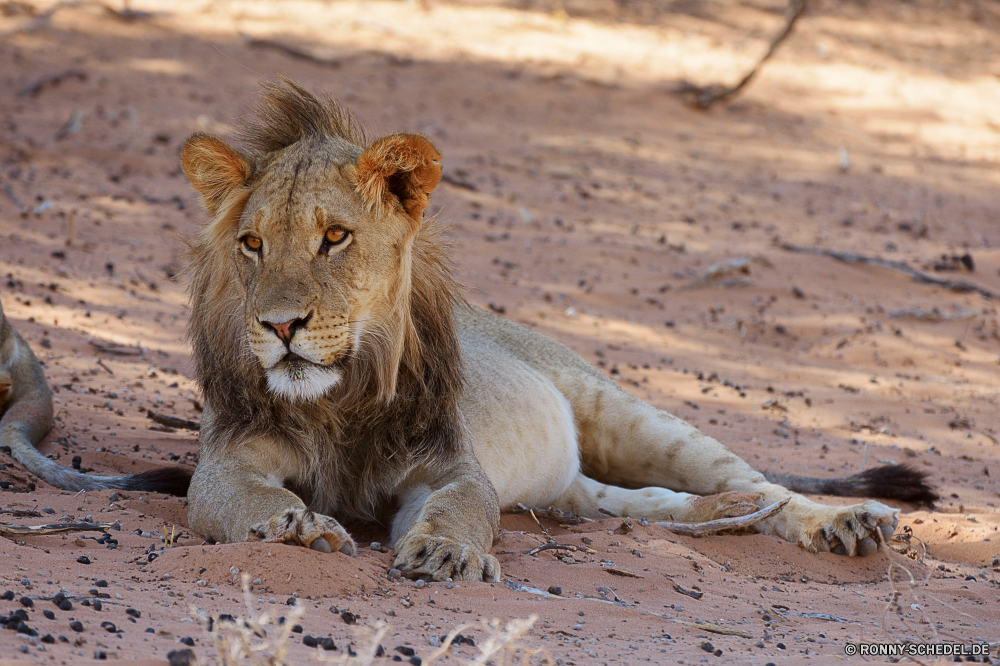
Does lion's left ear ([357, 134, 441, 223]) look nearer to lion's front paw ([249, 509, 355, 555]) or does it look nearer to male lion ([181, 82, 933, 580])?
male lion ([181, 82, 933, 580])

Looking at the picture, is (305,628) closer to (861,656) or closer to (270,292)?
(270,292)

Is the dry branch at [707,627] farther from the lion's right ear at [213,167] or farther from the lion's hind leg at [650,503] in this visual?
the lion's right ear at [213,167]

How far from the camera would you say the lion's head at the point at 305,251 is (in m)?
3.64

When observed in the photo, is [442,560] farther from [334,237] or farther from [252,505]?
[334,237]

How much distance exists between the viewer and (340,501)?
416 cm

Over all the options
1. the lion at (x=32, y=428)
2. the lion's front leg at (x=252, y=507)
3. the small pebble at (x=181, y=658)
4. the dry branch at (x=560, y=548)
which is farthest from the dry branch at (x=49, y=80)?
the small pebble at (x=181, y=658)

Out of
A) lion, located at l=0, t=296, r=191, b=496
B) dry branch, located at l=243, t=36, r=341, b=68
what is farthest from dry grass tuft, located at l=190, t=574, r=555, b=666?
dry branch, located at l=243, t=36, r=341, b=68

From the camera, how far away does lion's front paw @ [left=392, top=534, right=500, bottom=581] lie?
345 cm

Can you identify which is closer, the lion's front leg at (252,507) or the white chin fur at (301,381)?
the lion's front leg at (252,507)

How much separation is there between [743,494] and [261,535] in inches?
93.1

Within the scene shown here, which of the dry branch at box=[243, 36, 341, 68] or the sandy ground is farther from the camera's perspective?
the dry branch at box=[243, 36, 341, 68]

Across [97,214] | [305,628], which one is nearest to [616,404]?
[305,628]

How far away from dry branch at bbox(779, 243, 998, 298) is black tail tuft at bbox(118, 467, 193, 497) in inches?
317

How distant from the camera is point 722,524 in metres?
4.69
